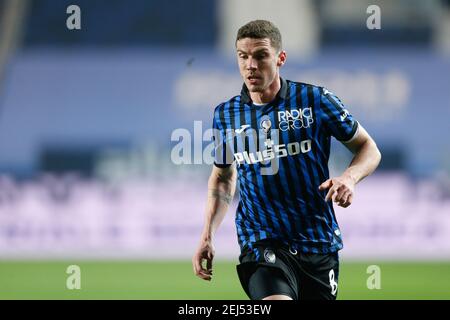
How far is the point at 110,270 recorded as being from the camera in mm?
11172

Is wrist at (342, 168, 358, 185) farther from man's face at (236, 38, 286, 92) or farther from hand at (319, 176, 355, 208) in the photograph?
man's face at (236, 38, 286, 92)

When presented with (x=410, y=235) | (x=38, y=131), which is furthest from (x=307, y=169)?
(x=38, y=131)

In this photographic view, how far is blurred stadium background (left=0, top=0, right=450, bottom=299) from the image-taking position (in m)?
12.1

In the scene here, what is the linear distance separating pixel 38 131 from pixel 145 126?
1481 mm

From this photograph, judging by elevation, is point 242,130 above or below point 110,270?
below

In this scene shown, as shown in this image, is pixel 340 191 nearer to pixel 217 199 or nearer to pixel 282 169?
pixel 282 169

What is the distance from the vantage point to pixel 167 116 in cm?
1268

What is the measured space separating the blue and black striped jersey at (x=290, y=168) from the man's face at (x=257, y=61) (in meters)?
0.16

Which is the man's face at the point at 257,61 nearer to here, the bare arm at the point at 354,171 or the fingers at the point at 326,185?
the bare arm at the point at 354,171

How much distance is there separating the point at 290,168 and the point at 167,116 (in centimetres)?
760

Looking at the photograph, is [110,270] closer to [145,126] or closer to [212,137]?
[145,126]

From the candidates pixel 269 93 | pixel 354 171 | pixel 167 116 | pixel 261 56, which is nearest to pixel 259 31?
pixel 261 56

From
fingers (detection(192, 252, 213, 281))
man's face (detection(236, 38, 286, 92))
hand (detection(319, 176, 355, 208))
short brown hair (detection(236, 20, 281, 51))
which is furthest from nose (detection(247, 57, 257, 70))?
fingers (detection(192, 252, 213, 281))

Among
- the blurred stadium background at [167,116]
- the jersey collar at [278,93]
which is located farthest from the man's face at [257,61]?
the blurred stadium background at [167,116]
